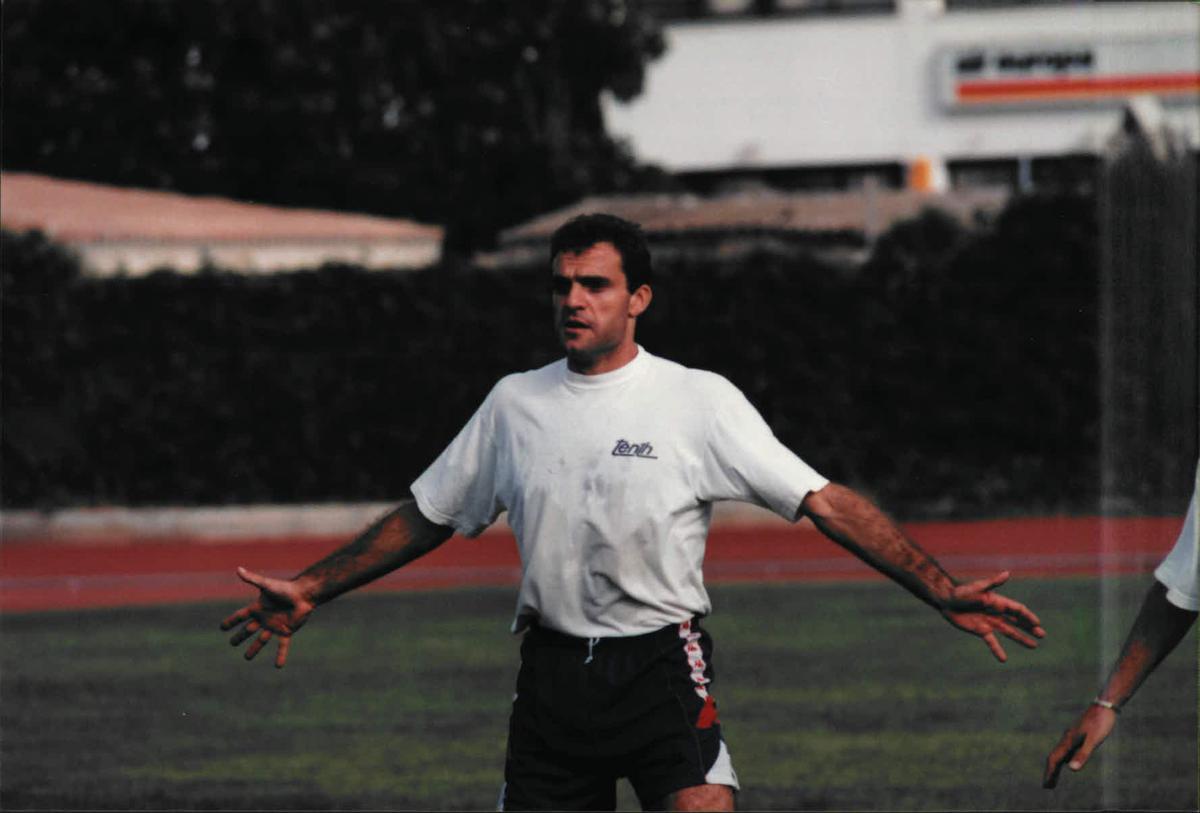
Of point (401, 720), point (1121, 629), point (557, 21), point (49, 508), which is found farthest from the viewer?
point (557, 21)

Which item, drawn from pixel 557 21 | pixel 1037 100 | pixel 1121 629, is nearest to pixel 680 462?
pixel 1121 629

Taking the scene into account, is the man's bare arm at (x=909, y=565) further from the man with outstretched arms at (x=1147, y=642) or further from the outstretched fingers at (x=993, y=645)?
the man with outstretched arms at (x=1147, y=642)

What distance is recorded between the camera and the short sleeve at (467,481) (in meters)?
6.24

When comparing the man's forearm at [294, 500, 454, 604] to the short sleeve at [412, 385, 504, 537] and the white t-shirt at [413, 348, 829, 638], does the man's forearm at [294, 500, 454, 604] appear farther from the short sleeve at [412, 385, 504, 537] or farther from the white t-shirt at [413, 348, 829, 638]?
the white t-shirt at [413, 348, 829, 638]

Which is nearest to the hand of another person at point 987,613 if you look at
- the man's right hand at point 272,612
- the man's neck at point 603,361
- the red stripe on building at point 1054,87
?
the man's neck at point 603,361

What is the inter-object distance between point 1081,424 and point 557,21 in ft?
47.9

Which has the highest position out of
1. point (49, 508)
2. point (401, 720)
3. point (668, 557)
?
→ point (668, 557)

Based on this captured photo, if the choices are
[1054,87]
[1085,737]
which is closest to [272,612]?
[1085,737]

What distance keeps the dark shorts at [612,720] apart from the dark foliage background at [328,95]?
3070cm

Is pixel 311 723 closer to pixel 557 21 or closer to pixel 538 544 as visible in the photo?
pixel 538 544

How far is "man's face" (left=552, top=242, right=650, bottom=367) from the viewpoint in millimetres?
6004

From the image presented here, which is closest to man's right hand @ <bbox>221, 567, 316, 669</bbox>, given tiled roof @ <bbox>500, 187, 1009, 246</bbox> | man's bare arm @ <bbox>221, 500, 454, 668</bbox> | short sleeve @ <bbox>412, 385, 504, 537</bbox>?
man's bare arm @ <bbox>221, 500, 454, 668</bbox>

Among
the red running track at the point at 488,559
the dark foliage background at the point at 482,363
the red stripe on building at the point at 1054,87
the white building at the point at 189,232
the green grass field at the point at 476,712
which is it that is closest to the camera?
the green grass field at the point at 476,712

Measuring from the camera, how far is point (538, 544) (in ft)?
19.8
